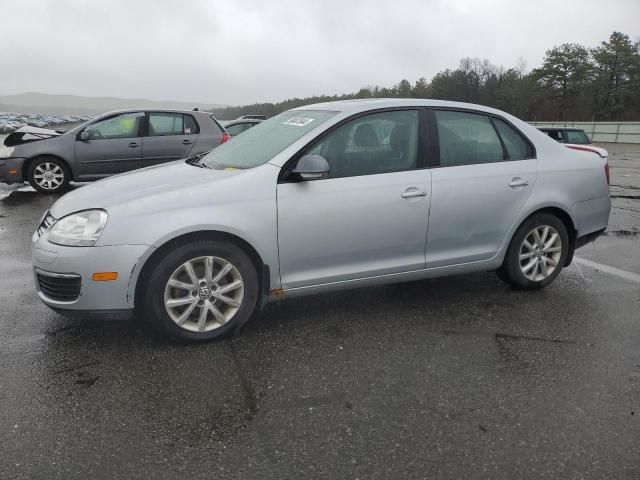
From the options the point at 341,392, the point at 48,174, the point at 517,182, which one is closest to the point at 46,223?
the point at 341,392

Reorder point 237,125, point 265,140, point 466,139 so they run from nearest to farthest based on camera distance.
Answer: point 265,140 → point 466,139 → point 237,125

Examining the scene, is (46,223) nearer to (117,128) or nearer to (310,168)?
(310,168)

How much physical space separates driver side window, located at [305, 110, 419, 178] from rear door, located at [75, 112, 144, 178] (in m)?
6.87

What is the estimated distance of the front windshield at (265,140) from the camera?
379 cm

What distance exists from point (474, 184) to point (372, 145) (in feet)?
2.81

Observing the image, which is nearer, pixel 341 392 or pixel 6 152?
pixel 341 392

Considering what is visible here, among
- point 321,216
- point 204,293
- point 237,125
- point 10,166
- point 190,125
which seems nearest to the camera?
point 204,293

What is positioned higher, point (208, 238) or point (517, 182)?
point (517, 182)

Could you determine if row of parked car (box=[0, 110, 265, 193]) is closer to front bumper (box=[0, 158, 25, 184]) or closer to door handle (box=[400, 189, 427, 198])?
front bumper (box=[0, 158, 25, 184])

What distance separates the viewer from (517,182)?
4.25 meters

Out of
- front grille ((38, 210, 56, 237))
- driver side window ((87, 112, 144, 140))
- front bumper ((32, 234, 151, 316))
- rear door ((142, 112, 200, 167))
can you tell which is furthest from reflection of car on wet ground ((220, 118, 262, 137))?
front bumper ((32, 234, 151, 316))

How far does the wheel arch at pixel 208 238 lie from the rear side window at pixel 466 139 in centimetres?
156

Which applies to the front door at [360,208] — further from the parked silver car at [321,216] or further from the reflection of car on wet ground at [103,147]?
the reflection of car on wet ground at [103,147]

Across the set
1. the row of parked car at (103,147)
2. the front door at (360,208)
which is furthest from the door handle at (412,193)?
the row of parked car at (103,147)
